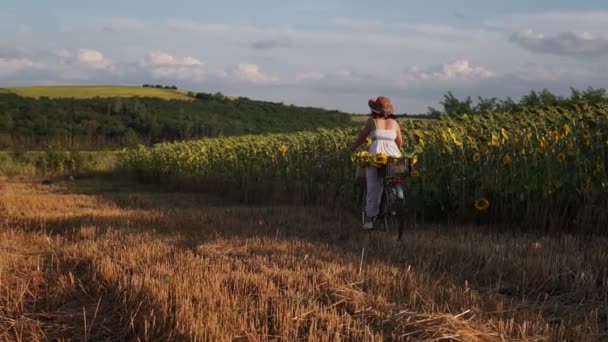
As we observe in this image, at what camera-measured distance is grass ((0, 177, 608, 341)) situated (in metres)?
3.85

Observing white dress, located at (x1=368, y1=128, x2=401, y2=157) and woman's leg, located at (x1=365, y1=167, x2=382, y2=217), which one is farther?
woman's leg, located at (x1=365, y1=167, x2=382, y2=217)

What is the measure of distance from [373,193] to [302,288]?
418 centimetres

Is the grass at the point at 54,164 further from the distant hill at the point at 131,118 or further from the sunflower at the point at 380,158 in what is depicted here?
the sunflower at the point at 380,158

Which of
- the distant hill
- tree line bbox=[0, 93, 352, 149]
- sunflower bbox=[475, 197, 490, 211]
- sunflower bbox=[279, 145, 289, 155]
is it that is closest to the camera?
sunflower bbox=[475, 197, 490, 211]

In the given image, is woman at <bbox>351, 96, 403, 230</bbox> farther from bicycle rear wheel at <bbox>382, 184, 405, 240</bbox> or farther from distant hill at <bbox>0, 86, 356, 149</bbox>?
distant hill at <bbox>0, 86, 356, 149</bbox>

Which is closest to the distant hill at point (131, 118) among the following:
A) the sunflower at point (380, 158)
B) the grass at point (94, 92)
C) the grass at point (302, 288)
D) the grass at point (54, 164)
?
the grass at point (94, 92)

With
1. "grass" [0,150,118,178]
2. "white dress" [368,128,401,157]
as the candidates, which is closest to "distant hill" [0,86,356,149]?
"grass" [0,150,118,178]

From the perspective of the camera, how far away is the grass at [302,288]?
385cm

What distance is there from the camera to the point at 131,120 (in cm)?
5578

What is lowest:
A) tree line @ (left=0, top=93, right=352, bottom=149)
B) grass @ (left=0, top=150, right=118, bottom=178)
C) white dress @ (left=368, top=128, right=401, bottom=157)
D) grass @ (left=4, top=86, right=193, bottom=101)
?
grass @ (left=0, top=150, right=118, bottom=178)

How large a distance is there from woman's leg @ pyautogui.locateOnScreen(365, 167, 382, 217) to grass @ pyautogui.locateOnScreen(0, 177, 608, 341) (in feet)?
2.63

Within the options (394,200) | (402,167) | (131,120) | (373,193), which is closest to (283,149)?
(373,193)

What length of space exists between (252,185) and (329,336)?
45.4 ft

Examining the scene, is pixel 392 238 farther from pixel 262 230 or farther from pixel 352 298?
pixel 352 298
